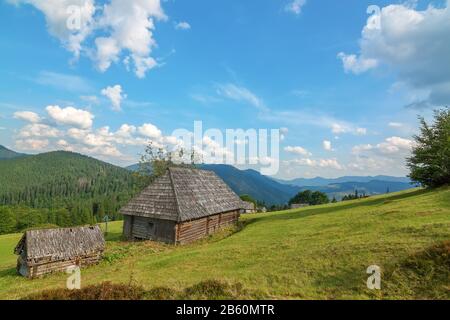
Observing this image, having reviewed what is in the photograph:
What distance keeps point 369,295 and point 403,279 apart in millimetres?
1465

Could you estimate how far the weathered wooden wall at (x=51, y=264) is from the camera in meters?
18.8

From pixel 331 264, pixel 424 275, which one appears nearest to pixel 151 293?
pixel 331 264

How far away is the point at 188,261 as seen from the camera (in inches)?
611

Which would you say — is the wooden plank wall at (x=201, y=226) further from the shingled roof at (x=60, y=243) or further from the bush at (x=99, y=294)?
the bush at (x=99, y=294)

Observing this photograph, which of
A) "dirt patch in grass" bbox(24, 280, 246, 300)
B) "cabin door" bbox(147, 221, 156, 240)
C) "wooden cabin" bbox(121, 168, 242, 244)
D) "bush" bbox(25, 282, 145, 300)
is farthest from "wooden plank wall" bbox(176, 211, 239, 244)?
"dirt patch in grass" bbox(24, 280, 246, 300)

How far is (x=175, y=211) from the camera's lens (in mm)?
25109

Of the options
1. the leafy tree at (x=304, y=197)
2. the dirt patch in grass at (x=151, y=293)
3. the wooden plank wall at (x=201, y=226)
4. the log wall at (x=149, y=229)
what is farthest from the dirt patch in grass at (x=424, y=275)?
the leafy tree at (x=304, y=197)

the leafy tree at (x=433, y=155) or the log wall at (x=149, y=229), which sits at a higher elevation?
the leafy tree at (x=433, y=155)

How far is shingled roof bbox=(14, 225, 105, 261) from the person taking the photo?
19289 millimetres

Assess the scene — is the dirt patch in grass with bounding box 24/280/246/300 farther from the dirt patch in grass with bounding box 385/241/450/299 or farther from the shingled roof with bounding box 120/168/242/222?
the shingled roof with bounding box 120/168/242/222

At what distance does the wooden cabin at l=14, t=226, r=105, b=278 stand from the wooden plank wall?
22.3 feet

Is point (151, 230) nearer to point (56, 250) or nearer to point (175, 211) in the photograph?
point (175, 211)
